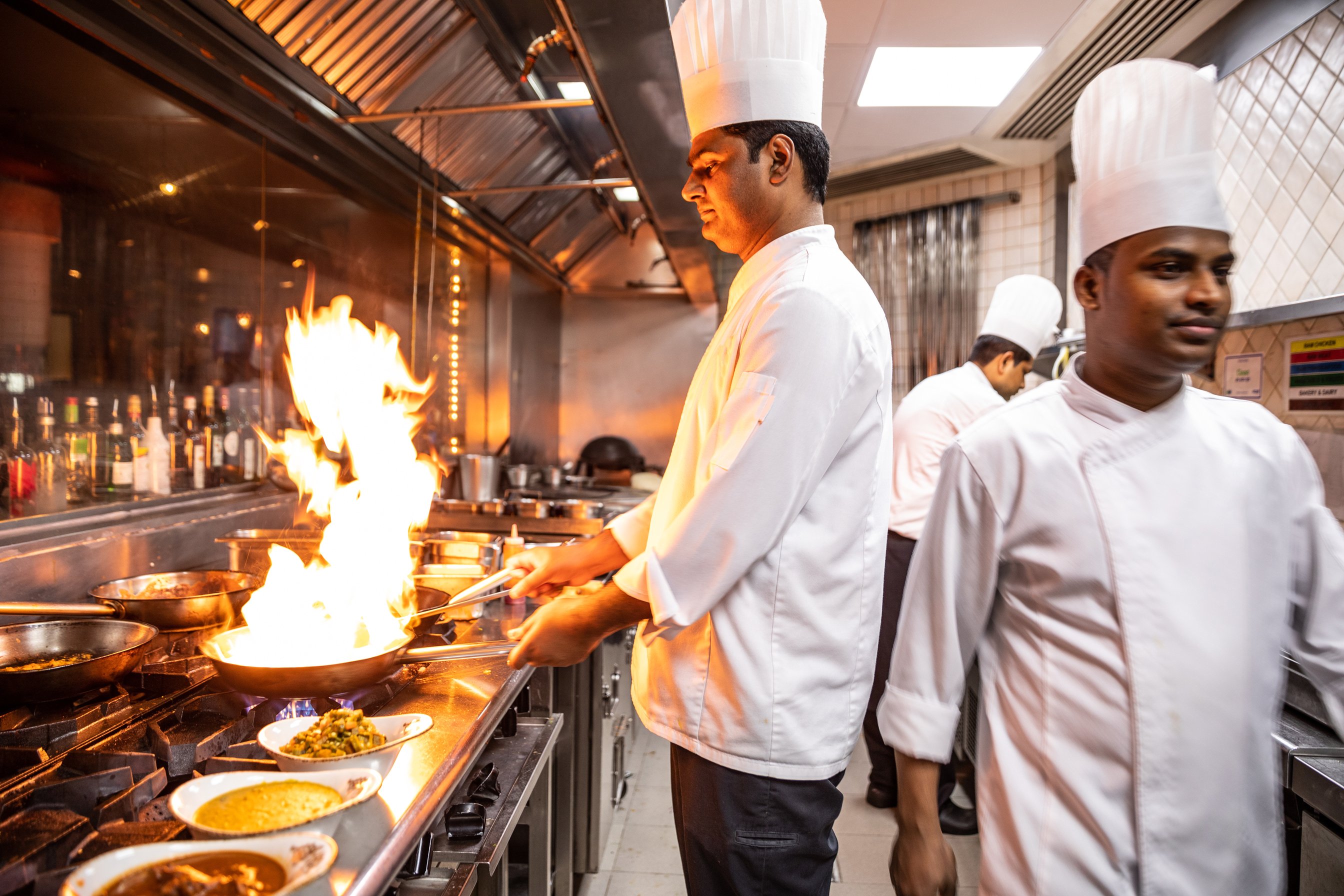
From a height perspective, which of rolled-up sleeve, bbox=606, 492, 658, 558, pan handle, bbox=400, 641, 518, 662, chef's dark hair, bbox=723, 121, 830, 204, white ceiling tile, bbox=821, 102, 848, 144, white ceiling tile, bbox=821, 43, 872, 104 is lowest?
pan handle, bbox=400, 641, 518, 662

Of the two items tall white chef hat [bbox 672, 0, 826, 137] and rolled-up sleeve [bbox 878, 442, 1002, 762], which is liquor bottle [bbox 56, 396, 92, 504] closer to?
tall white chef hat [bbox 672, 0, 826, 137]

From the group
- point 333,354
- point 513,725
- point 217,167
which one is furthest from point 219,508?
point 513,725

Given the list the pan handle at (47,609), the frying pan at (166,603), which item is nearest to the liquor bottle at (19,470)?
the frying pan at (166,603)

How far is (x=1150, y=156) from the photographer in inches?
42.6

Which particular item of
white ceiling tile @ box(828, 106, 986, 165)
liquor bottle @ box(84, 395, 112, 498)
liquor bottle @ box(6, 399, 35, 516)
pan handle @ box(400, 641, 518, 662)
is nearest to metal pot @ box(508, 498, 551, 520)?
liquor bottle @ box(84, 395, 112, 498)

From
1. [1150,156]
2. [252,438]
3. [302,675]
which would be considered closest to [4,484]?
[252,438]

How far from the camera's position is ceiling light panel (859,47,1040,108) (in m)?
3.69

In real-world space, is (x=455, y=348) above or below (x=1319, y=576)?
above

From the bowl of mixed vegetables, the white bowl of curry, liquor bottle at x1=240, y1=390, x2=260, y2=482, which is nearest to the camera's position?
the white bowl of curry

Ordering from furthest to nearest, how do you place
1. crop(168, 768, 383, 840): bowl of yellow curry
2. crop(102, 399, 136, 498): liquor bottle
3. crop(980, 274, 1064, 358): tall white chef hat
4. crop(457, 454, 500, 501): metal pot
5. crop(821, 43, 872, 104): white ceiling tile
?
crop(457, 454, 500, 501): metal pot, crop(821, 43, 872, 104): white ceiling tile, crop(980, 274, 1064, 358): tall white chef hat, crop(102, 399, 136, 498): liquor bottle, crop(168, 768, 383, 840): bowl of yellow curry

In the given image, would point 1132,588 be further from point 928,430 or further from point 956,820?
point 956,820

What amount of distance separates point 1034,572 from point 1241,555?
0.25m

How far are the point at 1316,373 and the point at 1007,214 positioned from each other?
3.18 meters

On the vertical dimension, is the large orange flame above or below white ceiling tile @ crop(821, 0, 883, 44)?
below
